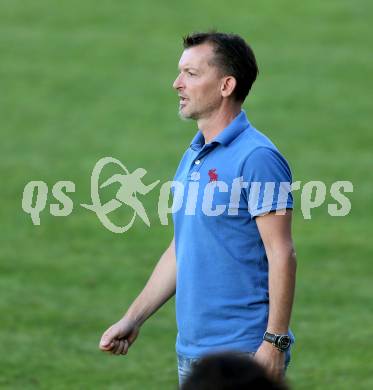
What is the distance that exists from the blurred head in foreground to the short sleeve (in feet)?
6.35

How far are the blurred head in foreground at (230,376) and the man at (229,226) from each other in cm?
177

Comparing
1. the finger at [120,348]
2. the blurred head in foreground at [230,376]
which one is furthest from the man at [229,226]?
the blurred head in foreground at [230,376]

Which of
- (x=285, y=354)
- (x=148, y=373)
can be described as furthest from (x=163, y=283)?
(x=148, y=373)

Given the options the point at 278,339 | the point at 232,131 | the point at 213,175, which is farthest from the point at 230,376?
the point at 232,131

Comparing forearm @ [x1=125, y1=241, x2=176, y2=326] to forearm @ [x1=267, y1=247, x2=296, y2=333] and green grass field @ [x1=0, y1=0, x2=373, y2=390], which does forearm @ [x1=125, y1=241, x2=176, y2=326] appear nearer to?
forearm @ [x1=267, y1=247, x2=296, y2=333]

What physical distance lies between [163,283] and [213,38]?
1.11m

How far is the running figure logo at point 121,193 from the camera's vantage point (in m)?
13.1

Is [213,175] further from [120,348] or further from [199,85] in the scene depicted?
[120,348]

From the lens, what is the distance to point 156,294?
5.46 metres

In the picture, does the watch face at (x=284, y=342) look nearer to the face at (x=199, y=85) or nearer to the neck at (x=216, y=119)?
the neck at (x=216, y=119)

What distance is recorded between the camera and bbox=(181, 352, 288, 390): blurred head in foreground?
290cm

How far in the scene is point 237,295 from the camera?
499 centimetres

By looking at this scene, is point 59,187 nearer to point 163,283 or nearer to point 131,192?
point 131,192

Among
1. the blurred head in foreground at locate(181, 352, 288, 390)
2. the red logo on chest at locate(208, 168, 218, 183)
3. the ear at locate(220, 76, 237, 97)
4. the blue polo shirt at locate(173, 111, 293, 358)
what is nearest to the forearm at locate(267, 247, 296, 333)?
the blue polo shirt at locate(173, 111, 293, 358)
